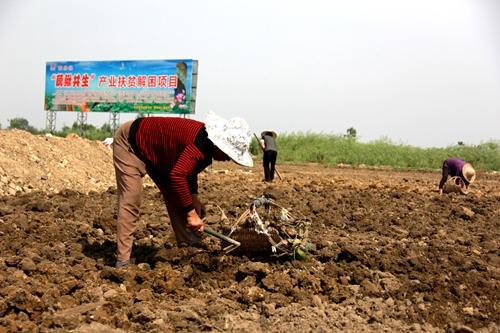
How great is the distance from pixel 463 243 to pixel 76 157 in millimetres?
9095

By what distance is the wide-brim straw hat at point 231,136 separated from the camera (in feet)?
14.0

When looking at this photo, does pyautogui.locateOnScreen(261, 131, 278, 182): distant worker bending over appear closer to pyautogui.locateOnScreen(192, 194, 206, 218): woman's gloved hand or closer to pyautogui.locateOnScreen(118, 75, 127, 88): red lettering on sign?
pyautogui.locateOnScreen(118, 75, 127, 88): red lettering on sign

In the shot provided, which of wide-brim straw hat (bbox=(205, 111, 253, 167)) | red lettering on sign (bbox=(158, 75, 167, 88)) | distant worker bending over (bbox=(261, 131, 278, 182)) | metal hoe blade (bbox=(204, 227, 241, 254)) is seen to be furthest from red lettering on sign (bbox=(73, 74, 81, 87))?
wide-brim straw hat (bbox=(205, 111, 253, 167))

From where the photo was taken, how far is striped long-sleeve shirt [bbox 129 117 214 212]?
4.27 meters

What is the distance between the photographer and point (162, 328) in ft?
11.8

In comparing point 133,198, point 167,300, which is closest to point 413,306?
point 167,300

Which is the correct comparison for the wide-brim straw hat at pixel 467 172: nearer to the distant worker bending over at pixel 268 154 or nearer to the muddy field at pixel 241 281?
the distant worker bending over at pixel 268 154

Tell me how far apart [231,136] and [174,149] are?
51cm

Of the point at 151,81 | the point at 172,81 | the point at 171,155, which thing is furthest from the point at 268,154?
the point at 171,155

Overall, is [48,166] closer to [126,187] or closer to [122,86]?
[126,187]

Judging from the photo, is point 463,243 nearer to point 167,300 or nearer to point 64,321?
point 167,300

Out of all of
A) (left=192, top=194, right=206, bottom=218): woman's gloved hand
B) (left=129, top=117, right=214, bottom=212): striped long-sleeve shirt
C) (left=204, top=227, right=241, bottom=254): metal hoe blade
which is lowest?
(left=204, top=227, right=241, bottom=254): metal hoe blade

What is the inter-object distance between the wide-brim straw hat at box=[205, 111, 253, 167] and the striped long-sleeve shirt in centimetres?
12

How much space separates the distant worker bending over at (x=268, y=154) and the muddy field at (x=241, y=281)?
239 inches
